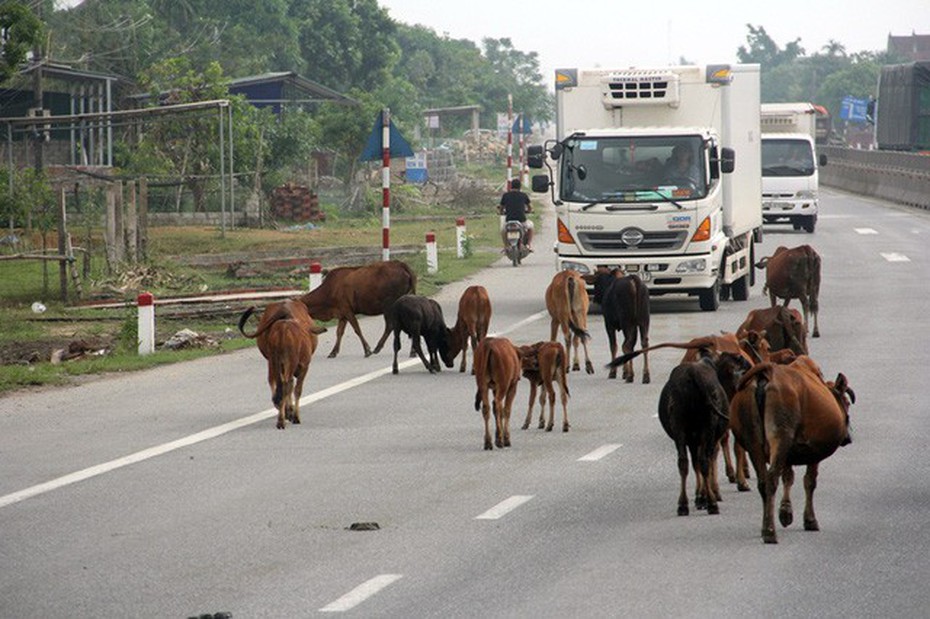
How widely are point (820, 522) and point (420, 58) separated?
342 feet

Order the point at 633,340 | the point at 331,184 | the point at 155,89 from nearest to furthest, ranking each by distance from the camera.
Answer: the point at 633,340 → the point at 155,89 → the point at 331,184

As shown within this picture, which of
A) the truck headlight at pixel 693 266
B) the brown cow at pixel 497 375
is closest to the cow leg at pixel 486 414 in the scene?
the brown cow at pixel 497 375

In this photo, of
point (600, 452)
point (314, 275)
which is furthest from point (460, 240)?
point (600, 452)

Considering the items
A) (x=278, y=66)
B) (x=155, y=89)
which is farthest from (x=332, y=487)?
(x=278, y=66)

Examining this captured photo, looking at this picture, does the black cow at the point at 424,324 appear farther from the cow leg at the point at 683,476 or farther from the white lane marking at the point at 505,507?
the cow leg at the point at 683,476

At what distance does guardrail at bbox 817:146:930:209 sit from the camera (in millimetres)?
57656

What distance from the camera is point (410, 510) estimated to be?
11461mm

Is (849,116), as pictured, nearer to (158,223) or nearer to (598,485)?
(158,223)

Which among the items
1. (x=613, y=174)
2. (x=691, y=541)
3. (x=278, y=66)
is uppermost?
(x=278, y=66)

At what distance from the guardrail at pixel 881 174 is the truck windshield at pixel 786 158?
37.3 ft

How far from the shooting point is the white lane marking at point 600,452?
13.4 meters

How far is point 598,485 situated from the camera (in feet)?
40.3

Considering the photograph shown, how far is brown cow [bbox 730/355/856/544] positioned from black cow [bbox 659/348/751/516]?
0.44 meters

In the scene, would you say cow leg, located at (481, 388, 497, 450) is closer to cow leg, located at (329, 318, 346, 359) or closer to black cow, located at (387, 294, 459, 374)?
black cow, located at (387, 294, 459, 374)
